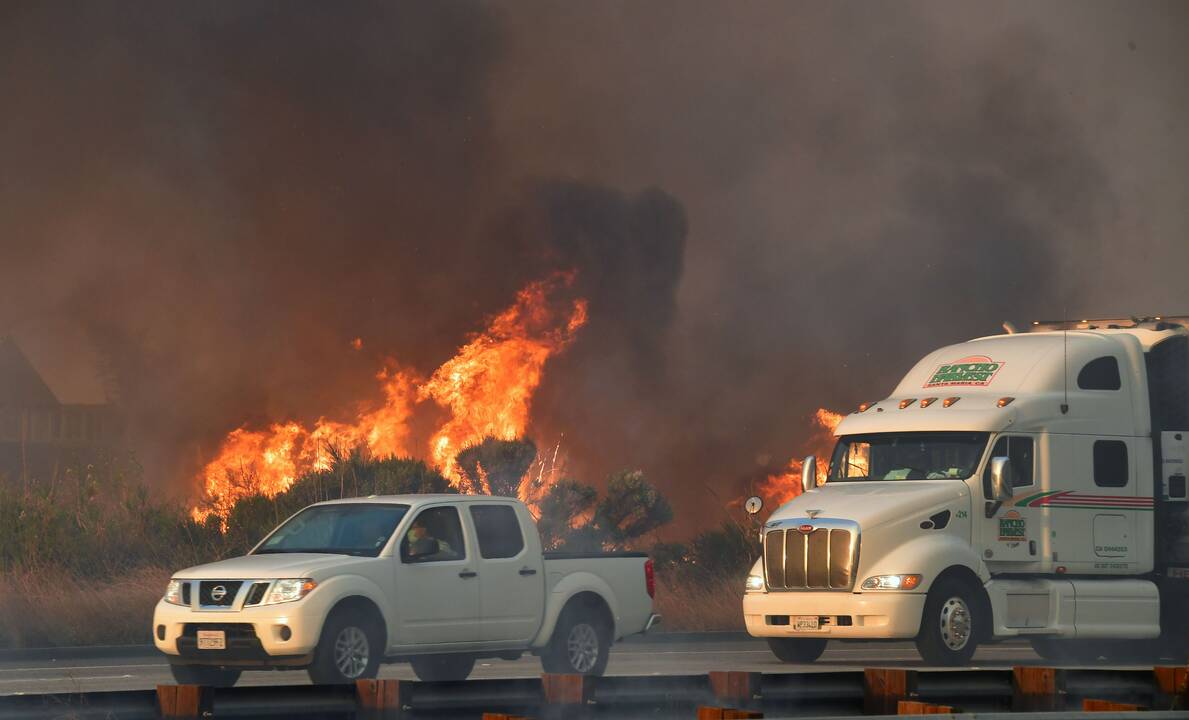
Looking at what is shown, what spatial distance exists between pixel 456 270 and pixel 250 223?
7193 mm

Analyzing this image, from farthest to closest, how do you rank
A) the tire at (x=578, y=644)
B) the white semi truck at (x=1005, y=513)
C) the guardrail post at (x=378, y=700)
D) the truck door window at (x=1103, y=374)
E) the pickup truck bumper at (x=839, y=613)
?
the truck door window at (x=1103, y=374) < the white semi truck at (x=1005, y=513) < the pickup truck bumper at (x=839, y=613) < the tire at (x=578, y=644) < the guardrail post at (x=378, y=700)

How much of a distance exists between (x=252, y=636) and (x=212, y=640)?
0.39 meters

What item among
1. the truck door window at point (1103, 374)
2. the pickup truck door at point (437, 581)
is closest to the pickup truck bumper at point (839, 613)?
the truck door window at point (1103, 374)

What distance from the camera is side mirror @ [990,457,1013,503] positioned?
19.3 metres

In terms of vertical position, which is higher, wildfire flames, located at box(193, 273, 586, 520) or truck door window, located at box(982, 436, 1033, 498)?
wildfire flames, located at box(193, 273, 586, 520)

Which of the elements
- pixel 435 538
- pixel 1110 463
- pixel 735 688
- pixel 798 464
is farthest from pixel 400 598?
pixel 798 464

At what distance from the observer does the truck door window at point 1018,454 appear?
19812 millimetres

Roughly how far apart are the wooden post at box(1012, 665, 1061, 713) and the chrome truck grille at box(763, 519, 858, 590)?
763 cm

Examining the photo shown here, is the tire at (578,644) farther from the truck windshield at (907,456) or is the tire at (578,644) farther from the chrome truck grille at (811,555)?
the truck windshield at (907,456)

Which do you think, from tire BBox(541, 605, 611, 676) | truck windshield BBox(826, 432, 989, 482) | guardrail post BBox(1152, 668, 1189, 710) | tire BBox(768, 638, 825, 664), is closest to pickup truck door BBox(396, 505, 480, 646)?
tire BBox(541, 605, 611, 676)

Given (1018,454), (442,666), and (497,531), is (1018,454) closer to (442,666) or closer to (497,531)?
(497,531)

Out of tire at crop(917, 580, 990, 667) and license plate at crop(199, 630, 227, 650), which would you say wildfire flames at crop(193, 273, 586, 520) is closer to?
tire at crop(917, 580, 990, 667)

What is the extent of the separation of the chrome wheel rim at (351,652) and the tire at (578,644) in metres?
2.25

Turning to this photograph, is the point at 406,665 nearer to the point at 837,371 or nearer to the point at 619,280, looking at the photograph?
the point at 619,280
